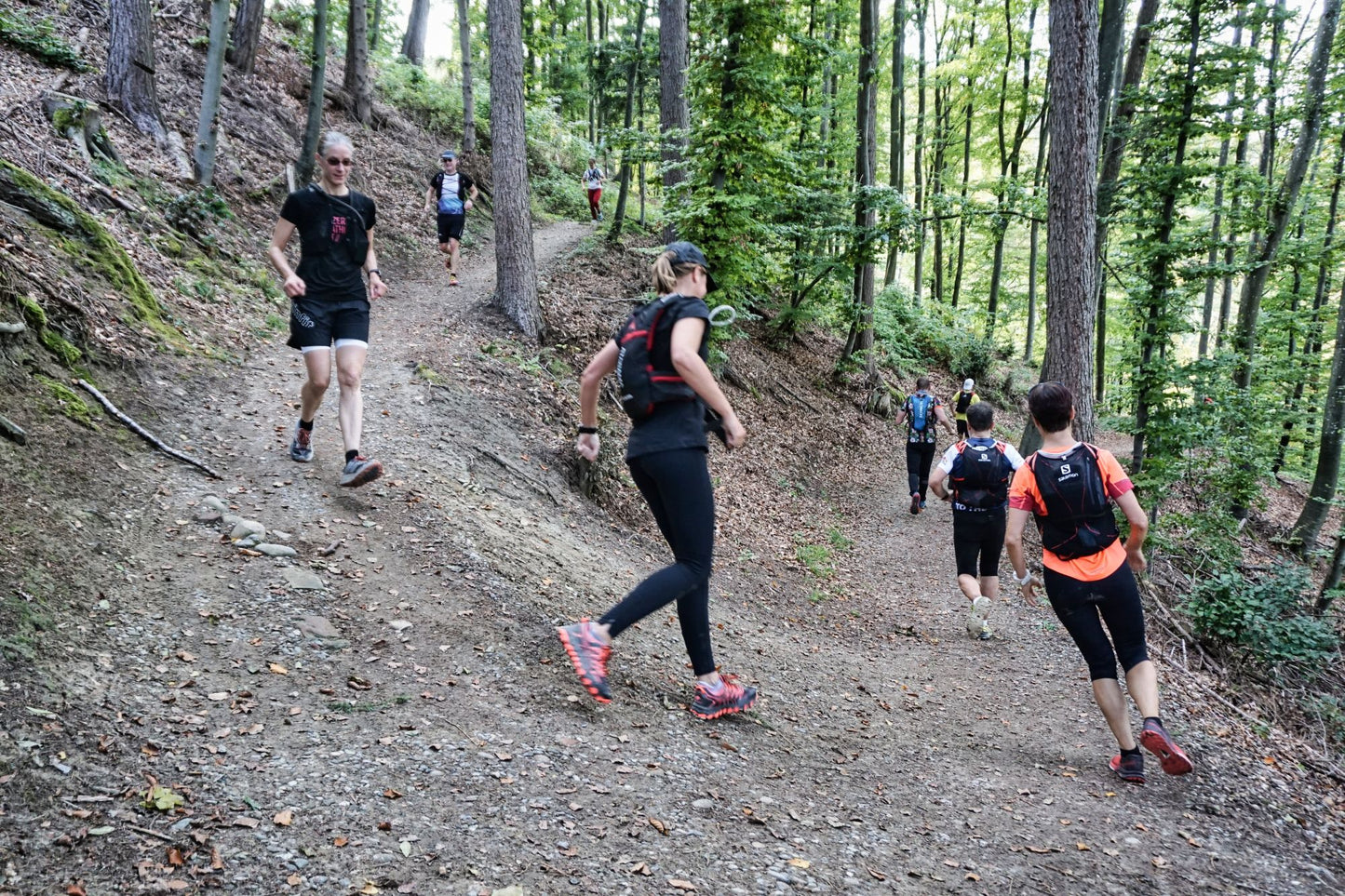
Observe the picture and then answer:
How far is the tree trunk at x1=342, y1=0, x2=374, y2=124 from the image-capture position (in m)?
18.3

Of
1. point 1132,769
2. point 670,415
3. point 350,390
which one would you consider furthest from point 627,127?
point 1132,769

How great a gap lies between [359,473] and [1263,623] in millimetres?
8780

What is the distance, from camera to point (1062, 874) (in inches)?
137

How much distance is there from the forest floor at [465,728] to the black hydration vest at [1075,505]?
1.41 metres

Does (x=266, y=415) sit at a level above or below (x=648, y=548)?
above

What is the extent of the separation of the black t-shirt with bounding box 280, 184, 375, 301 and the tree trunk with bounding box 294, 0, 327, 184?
748 centimetres

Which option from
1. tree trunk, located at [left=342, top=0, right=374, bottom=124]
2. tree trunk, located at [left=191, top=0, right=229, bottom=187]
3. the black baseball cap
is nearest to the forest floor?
the black baseball cap

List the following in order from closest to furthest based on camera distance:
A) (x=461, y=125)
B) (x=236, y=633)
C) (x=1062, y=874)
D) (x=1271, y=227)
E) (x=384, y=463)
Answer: (x=1062, y=874)
(x=236, y=633)
(x=384, y=463)
(x=1271, y=227)
(x=461, y=125)

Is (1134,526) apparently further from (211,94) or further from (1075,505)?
(211,94)

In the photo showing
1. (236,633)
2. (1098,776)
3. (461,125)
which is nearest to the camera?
(236,633)

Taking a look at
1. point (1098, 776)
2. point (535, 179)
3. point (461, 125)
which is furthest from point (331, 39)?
point (1098, 776)

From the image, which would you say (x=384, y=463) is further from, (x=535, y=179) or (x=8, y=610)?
(x=535, y=179)

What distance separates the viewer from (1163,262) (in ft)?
41.1

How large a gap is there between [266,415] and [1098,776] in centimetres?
666
